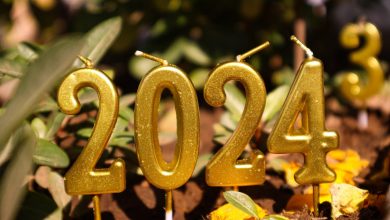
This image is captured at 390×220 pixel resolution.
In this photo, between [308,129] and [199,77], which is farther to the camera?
[199,77]

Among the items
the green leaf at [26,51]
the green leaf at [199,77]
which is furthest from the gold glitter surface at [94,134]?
the green leaf at [199,77]

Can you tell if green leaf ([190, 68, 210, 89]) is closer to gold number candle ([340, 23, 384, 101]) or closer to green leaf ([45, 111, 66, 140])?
gold number candle ([340, 23, 384, 101])

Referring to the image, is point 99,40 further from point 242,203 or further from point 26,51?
point 242,203

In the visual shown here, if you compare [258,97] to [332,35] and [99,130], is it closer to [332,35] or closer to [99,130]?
[99,130]

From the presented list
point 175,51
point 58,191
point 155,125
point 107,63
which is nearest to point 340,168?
point 155,125

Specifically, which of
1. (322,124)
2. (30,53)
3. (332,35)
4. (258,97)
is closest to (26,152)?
(258,97)
